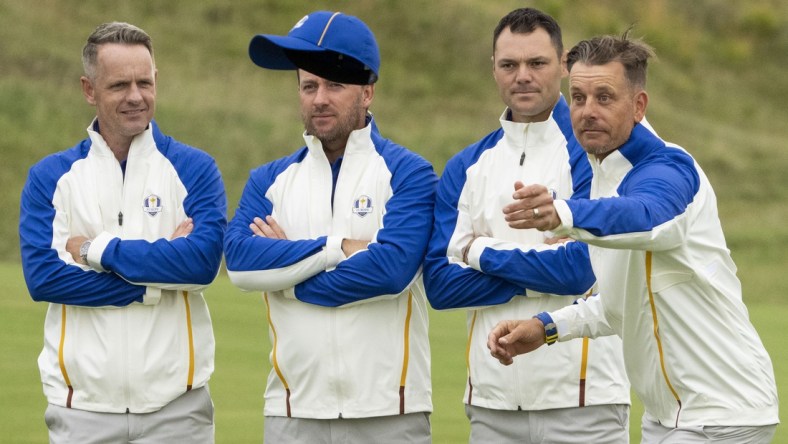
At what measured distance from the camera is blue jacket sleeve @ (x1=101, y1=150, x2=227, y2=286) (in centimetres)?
604

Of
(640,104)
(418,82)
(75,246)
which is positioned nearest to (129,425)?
(75,246)

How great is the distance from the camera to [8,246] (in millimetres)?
22734

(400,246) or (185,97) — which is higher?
(185,97)

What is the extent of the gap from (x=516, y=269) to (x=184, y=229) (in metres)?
1.43

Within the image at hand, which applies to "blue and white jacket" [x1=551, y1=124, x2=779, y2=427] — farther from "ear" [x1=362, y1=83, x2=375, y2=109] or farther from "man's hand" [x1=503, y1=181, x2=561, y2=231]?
"ear" [x1=362, y1=83, x2=375, y2=109]

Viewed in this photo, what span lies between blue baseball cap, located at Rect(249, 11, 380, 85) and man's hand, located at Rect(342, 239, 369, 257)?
27.5 inches

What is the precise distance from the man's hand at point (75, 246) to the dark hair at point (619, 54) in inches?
89.1

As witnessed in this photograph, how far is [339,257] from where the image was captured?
20.0ft

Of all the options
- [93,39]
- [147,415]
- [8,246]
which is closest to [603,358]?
[147,415]

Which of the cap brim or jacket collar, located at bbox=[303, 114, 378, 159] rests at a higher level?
the cap brim

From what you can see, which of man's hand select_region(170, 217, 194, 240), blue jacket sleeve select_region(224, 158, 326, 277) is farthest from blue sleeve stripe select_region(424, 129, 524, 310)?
man's hand select_region(170, 217, 194, 240)

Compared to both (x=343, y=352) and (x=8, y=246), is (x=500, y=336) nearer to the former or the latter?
(x=343, y=352)

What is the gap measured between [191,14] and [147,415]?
95.2 ft

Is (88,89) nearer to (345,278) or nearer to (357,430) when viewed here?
(345,278)
